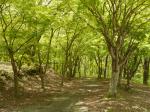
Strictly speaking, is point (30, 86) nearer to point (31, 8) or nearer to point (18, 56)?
point (18, 56)

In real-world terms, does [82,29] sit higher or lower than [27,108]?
higher

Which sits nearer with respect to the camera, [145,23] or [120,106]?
[120,106]

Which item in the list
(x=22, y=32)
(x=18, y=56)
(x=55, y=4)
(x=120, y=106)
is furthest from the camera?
(x=55, y=4)

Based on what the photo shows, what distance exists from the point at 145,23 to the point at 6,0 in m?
10.9

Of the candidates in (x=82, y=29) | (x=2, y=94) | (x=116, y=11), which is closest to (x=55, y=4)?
(x=82, y=29)

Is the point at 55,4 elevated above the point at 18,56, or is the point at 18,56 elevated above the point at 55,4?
the point at 55,4

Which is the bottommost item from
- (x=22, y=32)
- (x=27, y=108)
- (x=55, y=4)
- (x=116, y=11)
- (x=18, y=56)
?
(x=27, y=108)

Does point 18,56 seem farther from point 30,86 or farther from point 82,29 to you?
point 82,29

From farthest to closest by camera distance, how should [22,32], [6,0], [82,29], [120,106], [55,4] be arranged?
1. [82,29]
2. [55,4]
3. [22,32]
4. [6,0]
5. [120,106]

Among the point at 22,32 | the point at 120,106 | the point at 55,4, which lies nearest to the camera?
the point at 120,106

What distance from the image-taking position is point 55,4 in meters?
28.0

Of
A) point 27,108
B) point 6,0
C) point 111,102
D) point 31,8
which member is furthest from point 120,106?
point 6,0

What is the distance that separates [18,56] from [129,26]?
992 centimetres

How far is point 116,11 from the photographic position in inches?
859
